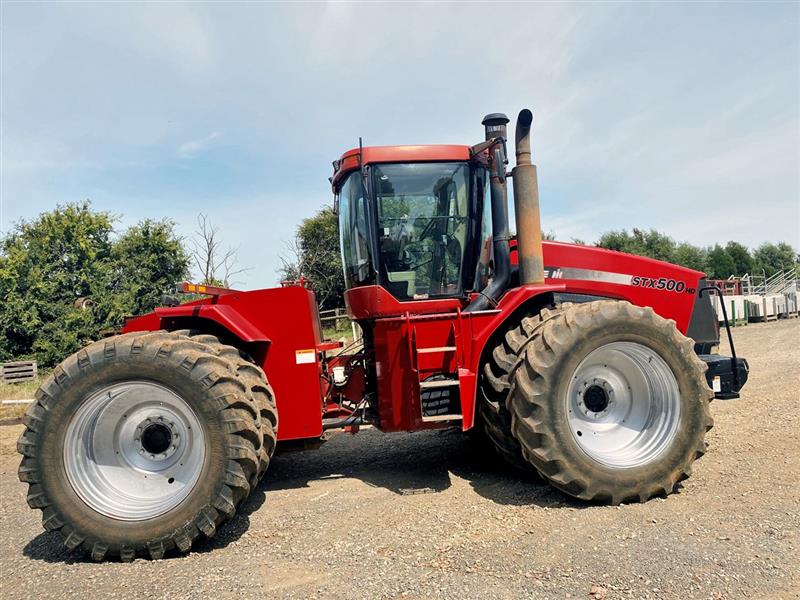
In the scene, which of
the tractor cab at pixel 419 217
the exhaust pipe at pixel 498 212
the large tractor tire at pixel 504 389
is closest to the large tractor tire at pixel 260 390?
the tractor cab at pixel 419 217

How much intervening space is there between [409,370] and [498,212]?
1.65 meters

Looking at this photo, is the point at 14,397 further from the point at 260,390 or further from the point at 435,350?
the point at 435,350

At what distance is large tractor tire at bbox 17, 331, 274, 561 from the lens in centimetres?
365

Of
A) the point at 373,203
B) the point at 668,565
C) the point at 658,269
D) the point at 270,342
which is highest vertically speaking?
the point at 373,203

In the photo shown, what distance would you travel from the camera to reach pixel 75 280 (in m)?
23.9

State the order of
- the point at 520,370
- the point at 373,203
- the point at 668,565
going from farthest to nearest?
1. the point at 373,203
2. the point at 520,370
3. the point at 668,565

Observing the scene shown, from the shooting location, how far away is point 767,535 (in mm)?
3424

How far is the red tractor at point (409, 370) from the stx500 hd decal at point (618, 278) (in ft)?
0.05

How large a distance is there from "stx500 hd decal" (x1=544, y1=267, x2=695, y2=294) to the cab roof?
132 cm

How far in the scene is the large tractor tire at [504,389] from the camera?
4.41 meters

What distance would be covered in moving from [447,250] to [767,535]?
10.1 ft

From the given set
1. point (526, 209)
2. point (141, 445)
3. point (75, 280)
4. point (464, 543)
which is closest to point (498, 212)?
point (526, 209)

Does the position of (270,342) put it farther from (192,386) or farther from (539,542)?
(539,542)

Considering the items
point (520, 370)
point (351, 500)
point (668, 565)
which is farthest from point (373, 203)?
point (668, 565)
